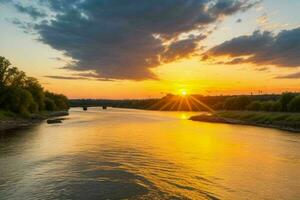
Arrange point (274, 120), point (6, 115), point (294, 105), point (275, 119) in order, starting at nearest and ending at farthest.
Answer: point (274, 120) < point (275, 119) < point (6, 115) < point (294, 105)

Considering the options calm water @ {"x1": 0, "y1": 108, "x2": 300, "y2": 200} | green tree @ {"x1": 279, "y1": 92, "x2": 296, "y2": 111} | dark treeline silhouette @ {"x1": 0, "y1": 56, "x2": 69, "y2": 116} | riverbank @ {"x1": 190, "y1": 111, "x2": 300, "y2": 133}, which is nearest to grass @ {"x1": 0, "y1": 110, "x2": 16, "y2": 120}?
dark treeline silhouette @ {"x1": 0, "y1": 56, "x2": 69, "y2": 116}

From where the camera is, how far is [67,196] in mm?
26422

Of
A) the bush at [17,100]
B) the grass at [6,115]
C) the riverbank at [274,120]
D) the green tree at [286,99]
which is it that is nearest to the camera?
the riverbank at [274,120]

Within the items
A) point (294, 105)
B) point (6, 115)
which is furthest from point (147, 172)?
point (294, 105)

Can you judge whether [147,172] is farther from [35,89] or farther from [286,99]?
[35,89]

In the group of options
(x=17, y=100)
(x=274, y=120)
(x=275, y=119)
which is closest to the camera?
(x=274, y=120)

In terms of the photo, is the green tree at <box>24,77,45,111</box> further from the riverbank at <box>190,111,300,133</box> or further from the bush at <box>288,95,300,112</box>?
the bush at <box>288,95,300,112</box>

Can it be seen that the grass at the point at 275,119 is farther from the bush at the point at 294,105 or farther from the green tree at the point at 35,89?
the green tree at the point at 35,89

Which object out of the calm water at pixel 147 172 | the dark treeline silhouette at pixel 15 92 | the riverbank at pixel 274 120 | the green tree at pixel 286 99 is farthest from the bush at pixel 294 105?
the dark treeline silhouette at pixel 15 92

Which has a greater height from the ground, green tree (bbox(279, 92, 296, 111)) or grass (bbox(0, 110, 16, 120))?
green tree (bbox(279, 92, 296, 111))

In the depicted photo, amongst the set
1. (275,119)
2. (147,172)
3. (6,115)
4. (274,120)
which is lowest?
(147,172)

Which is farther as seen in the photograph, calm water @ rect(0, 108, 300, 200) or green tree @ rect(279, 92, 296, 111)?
green tree @ rect(279, 92, 296, 111)

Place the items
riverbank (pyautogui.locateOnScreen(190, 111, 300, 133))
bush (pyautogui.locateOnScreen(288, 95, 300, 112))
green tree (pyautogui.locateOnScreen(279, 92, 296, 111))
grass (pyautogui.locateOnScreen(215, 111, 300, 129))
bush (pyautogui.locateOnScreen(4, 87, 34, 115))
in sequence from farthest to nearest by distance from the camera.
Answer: green tree (pyautogui.locateOnScreen(279, 92, 296, 111)) → bush (pyautogui.locateOnScreen(288, 95, 300, 112)) → bush (pyautogui.locateOnScreen(4, 87, 34, 115)) → grass (pyautogui.locateOnScreen(215, 111, 300, 129)) → riverbank (pyautogui.locateOnScreen(190, 111, 300, 133))

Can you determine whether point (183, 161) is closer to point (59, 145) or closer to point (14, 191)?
point (14, 191)
